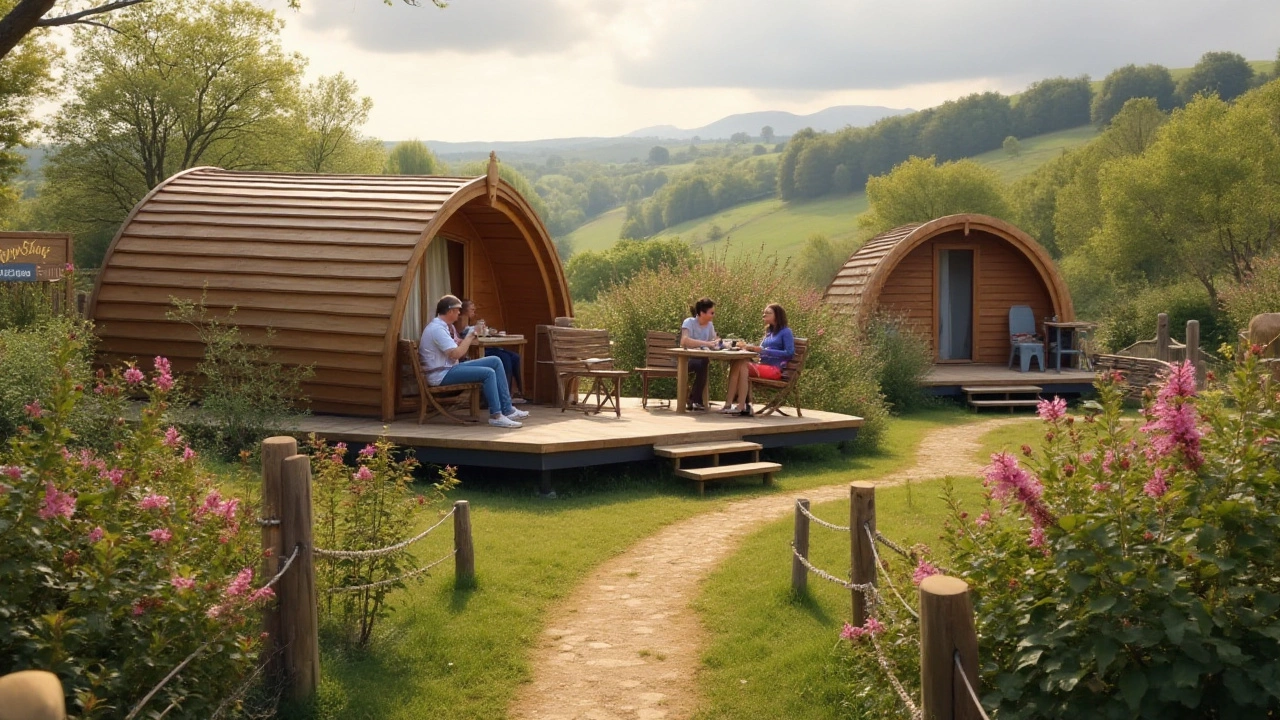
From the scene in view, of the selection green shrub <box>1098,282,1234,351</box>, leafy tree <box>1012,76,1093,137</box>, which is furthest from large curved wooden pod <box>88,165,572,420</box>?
Answer: leafy tree <box>1012,76,1093,137</box>

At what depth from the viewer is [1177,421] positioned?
359 centimetres

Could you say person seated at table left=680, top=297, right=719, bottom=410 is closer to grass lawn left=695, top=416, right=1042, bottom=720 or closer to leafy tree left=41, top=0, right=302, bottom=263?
grass lawn left=695, top=416, right=1042, bottom=720

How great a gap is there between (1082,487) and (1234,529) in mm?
488

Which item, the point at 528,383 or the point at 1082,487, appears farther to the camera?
the point at 528,383

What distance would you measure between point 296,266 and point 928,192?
4431 centimetres

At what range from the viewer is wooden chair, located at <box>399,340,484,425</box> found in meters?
11.2

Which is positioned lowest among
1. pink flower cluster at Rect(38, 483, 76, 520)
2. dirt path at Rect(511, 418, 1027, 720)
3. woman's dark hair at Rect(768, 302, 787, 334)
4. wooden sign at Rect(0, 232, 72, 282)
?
dirt path at Rect(511, 418, 1027, 720)

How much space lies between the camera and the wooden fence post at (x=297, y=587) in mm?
4840

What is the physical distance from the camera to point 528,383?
14.9m

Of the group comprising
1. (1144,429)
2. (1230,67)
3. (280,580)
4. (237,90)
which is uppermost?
(1230,67)

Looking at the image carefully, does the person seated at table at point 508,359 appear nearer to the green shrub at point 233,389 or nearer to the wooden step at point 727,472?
the green shrub at point 233,389

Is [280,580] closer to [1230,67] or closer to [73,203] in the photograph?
[73,203]

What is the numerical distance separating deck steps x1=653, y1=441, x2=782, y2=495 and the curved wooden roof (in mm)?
8167

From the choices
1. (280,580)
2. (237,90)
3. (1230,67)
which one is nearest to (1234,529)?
(280,580)
